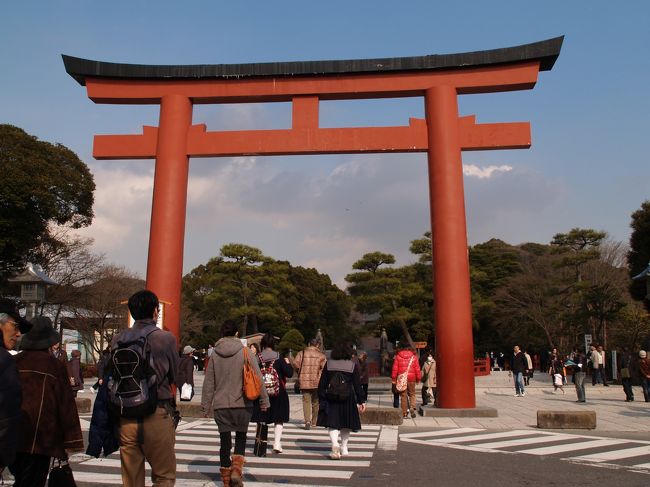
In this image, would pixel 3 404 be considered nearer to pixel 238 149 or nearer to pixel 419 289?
pixel 238 149

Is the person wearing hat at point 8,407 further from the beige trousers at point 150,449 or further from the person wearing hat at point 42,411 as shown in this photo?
the beige trousers at point 150,449

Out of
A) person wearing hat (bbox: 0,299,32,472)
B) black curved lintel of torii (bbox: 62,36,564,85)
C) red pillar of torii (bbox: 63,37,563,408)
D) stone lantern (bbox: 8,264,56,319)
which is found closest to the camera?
person wearing hat (bbox: 0,299,32,472)

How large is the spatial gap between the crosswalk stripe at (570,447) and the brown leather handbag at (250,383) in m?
4.32

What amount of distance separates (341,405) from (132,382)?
12.7 ft

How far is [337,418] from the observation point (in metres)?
7.16

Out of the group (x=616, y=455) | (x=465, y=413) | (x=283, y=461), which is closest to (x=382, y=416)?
(x=465, y=413)

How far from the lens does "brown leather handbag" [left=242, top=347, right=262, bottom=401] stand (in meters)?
5.50

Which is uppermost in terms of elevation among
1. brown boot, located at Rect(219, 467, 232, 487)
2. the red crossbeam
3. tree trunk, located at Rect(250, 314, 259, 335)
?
the red crossbeam

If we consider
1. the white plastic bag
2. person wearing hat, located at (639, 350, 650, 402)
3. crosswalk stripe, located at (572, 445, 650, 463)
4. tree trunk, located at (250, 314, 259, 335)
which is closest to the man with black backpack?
the white plastic bag

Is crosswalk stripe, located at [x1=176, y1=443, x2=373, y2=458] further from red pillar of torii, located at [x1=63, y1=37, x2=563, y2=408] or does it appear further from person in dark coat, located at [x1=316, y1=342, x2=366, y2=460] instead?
red pillar of torii, located at [x1=63, y1=37, x2=563, y2=408]

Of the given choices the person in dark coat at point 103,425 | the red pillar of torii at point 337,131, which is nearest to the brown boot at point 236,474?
the person in dark coat at point 103,425

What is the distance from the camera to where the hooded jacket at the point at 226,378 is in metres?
5.50

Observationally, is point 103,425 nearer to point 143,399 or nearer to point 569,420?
point 143,399

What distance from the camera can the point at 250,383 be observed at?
5.52m
